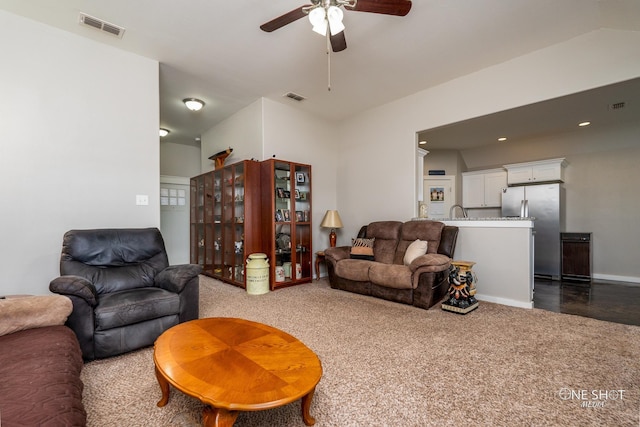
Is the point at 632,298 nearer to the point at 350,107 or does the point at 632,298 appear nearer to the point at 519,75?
the point at 519,75

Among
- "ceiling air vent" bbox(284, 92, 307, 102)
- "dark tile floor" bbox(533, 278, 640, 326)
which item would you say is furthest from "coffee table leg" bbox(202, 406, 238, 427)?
"ceiling air vent" bbox(284, 92, 307, 102)

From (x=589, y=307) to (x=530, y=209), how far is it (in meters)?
2.54

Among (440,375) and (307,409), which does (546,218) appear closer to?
(440,375)

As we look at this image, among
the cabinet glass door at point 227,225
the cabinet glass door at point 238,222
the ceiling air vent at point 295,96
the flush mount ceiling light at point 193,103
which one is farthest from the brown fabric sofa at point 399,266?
the flush mount ceiling light at point 193,103

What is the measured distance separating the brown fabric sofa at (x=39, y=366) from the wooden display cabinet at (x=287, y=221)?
2.64 m

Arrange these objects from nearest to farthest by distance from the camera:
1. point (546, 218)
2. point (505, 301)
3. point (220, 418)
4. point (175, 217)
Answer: point (220, 418) < point (505, 301) < point (546, 218) < point (175, 217)

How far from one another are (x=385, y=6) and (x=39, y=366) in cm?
281

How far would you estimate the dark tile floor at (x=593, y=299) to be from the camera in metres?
3.05

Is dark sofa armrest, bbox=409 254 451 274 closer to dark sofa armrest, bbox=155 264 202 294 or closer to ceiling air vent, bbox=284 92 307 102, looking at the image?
dark sofa armrest, bbox=155 264 202 294

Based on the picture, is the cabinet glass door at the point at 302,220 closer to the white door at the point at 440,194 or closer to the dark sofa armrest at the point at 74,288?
the dark sofa armrest at the point at 74,288

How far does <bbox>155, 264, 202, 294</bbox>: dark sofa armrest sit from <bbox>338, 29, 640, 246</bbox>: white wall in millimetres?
3112

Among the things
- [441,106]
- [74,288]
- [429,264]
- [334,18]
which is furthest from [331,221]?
[74,288]

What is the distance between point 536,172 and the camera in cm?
548

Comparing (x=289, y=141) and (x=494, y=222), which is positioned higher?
(x=289, y=141)
